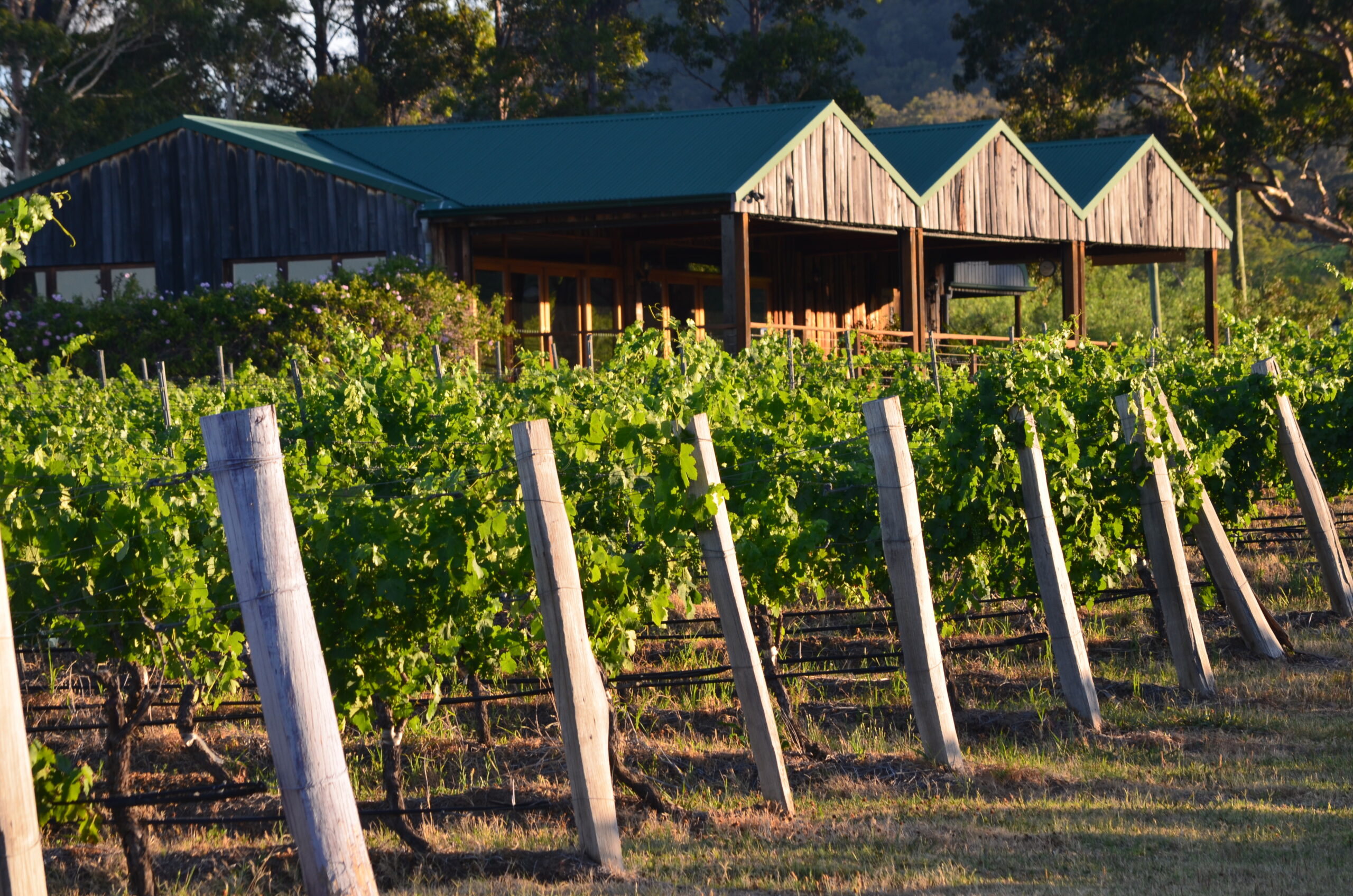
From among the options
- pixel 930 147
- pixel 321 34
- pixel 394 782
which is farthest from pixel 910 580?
pixel 321 34

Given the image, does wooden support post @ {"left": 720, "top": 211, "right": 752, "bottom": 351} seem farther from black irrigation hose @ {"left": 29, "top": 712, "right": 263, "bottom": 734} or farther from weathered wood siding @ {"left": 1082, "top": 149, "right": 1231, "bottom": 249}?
black irrigation hose @ {"left": 29, "top": 712, "right": 263, "bottom": 734}

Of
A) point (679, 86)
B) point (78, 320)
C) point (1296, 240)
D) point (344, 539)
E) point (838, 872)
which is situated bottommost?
point (838, 872)

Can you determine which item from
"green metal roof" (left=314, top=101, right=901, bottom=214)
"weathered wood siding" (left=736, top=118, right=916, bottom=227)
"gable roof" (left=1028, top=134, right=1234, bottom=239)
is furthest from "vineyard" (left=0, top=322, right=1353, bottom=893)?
"gable roof" (left=1028, top=134, right=1234, bottom=239)

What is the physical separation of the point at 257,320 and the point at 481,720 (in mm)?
12337

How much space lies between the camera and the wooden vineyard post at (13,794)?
396cm

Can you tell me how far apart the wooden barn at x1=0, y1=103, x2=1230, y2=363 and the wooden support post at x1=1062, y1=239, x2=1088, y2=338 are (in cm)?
7

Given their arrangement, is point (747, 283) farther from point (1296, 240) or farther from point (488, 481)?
point (1296, 240)

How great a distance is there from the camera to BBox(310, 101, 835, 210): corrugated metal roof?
1858 cm

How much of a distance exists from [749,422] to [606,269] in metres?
15.6

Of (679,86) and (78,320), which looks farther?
(679,86)

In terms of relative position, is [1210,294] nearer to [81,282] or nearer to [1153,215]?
[1153,215]

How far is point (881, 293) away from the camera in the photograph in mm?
28016

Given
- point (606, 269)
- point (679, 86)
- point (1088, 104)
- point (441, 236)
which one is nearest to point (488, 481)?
point (441, 236)

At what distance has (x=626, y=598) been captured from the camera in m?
6.23
